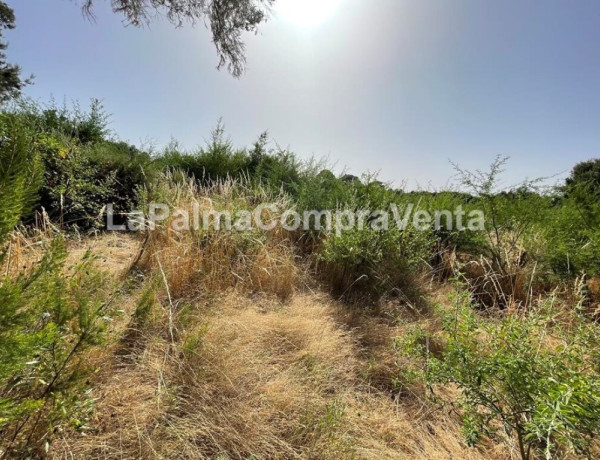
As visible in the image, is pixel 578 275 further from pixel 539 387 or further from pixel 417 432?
pixel 539 387

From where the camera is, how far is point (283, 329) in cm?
196

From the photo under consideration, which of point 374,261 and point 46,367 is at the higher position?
point 374,261

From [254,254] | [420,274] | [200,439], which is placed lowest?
[200,439]

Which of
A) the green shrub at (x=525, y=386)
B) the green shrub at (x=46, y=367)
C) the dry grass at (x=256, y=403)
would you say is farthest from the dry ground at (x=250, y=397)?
the green shrub at (x=525, y=386)

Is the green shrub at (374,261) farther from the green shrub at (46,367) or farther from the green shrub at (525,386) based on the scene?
the green shrub at (46,367)

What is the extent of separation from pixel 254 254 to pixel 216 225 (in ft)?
1.49

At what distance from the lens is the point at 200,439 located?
3.77ft

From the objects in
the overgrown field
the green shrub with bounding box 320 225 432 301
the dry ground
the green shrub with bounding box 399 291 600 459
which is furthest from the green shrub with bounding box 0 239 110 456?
the green shrub with bounding box 320 225 432 301

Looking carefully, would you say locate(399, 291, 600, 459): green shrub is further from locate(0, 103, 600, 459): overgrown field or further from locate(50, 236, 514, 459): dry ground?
locate(50, 236, 514, 459): dry ground

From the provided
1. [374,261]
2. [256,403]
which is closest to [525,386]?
[256,403]

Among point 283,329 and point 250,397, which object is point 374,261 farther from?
point 250,397

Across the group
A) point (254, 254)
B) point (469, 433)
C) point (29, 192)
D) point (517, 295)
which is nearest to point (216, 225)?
point (254, 254)

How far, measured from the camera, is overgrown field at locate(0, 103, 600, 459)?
0.85m

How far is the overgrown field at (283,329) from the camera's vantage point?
2.78ft
